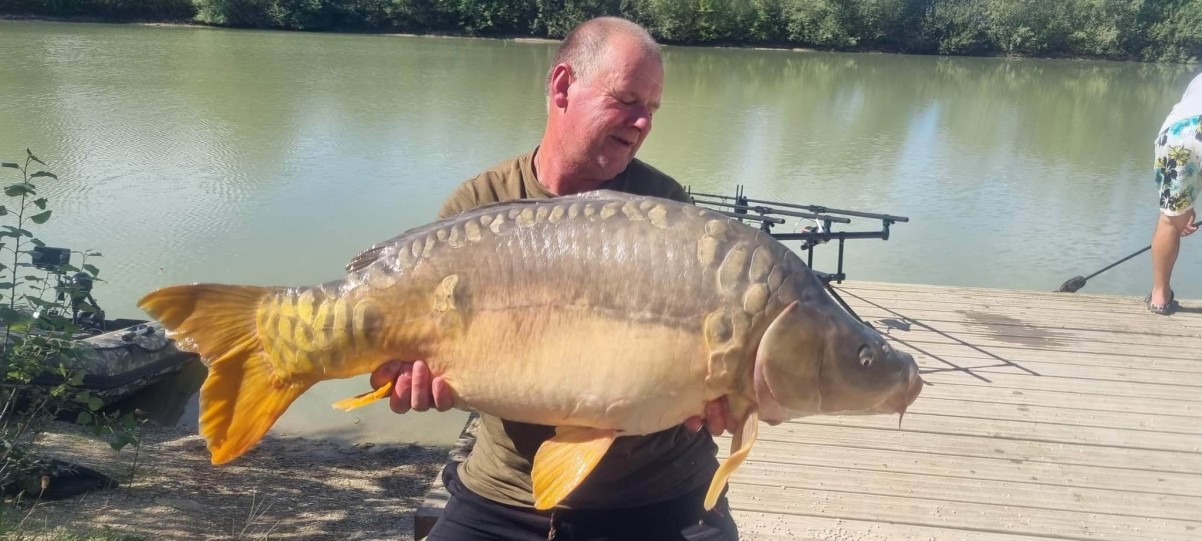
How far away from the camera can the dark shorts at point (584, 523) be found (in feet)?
5.30

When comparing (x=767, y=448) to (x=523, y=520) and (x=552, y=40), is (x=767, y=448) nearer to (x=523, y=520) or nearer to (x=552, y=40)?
(x=523, y=520)

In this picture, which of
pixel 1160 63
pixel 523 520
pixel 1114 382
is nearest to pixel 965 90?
pixel 1160 63

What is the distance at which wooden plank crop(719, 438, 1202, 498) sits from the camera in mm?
2695

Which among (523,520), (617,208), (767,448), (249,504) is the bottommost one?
(249,504)

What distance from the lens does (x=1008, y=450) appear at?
291 centimetres

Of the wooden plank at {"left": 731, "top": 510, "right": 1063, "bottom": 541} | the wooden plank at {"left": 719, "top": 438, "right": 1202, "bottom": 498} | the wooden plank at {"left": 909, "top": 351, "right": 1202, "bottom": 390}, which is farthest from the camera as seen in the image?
Result: the wooden plank at {"left": 909, "top": 351, "right": 1202, "bottom": 390}

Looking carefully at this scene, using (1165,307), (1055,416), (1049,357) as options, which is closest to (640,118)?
(1055,416)

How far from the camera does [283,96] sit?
13.2 metres

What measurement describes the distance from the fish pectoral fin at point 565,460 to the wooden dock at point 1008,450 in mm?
1111

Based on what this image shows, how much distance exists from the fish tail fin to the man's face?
1.88ft

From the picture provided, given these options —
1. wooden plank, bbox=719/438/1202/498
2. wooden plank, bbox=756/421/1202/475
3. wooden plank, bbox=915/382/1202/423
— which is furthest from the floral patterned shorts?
wooden plank, bbox=719/438/1202/498

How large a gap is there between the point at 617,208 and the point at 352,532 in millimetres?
1940

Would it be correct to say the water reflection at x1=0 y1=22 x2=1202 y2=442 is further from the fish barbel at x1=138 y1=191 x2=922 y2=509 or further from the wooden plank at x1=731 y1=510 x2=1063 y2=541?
the fish barbel at x1=138 y1=191 x2=922 y2=509

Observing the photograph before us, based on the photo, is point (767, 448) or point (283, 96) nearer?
point (767, 448)
